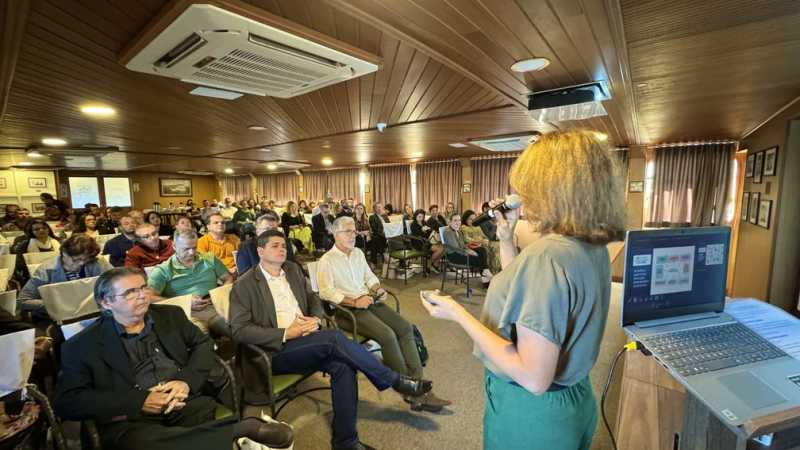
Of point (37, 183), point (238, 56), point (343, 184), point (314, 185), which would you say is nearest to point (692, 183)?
point (238, 56)

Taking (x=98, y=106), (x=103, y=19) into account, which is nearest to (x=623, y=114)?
(x=103, y=19)

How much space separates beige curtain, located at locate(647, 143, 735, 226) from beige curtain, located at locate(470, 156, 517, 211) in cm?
271

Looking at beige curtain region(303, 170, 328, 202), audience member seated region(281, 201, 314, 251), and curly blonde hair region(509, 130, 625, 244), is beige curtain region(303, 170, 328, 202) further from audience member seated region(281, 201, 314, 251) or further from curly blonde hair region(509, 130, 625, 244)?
curly blonde hair region(509, 130, 625, 244)

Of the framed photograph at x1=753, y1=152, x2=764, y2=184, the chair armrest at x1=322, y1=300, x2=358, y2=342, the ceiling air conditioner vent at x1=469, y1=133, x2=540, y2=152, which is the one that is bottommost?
the chair armrest at x1=322, y1=300, x2=358, y2=342

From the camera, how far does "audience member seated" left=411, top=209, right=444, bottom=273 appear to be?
18.2 feet

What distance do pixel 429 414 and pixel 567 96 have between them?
233 cm

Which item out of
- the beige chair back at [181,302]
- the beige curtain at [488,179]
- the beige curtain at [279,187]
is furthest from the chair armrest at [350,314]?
the beige curtain at [279,187]

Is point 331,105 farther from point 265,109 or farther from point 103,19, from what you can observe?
point 103,19

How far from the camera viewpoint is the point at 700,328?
3.56ft

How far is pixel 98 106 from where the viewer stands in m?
2.78

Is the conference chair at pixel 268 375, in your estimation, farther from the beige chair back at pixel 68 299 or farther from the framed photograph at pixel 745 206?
the framed photograph at pixel 745 206

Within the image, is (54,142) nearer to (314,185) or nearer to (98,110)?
(98,110)

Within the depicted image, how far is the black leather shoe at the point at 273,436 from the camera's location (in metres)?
1.37

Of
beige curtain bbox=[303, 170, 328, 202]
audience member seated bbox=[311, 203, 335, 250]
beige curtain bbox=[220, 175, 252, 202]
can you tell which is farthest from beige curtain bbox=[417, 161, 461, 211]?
beige curtain bbox=[220, 175, 252, 202]
